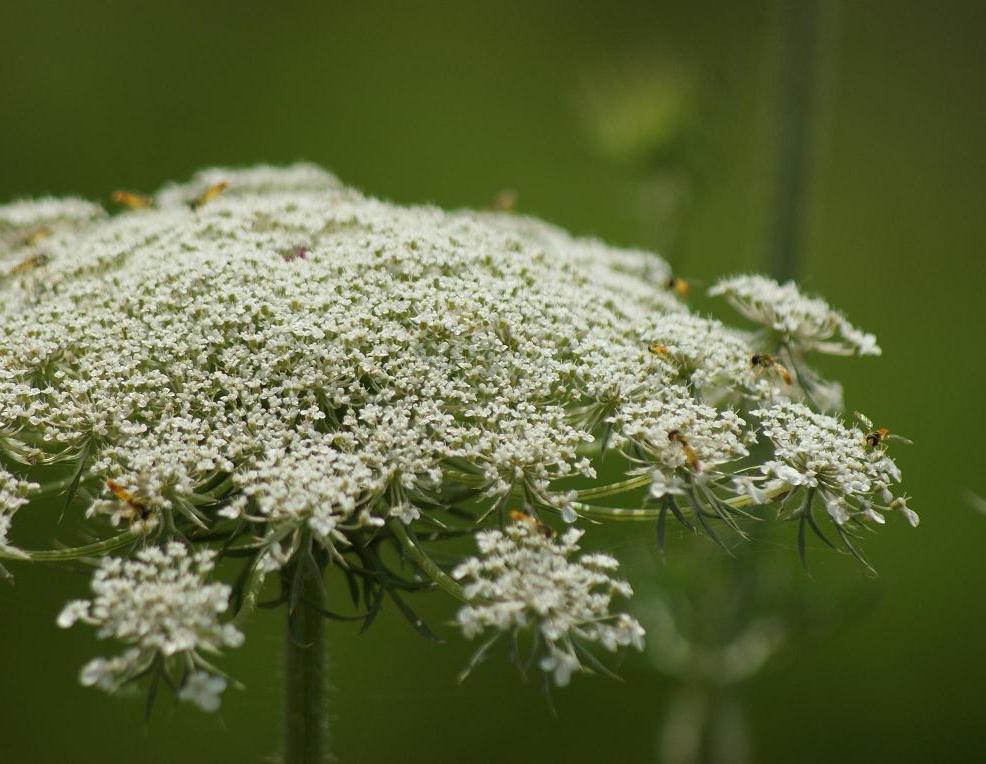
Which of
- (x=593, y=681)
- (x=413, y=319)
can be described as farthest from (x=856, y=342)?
(x=593, y=681)

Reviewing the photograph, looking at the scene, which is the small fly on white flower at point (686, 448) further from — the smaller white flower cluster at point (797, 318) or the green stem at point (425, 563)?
the smaller white flower cluster at point (797, 318)

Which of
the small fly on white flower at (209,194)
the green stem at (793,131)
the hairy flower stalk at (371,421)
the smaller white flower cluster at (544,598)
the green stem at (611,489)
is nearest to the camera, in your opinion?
the smaller white flower cluster at (544,598)

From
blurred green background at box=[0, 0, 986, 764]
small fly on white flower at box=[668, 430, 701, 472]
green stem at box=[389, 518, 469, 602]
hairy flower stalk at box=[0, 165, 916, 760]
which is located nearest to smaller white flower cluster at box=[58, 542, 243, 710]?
hairy flower stalk at box=[0, 165, 916, 760]

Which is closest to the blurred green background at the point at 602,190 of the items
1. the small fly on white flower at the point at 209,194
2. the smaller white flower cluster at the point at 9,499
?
the smaller white flower cluster at the point at 9,499

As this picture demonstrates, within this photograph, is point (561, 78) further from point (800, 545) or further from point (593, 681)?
point (800, 545)

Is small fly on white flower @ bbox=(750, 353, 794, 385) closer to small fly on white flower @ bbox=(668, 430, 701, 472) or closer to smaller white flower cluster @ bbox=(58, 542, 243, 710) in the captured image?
small fly on white flower @ bbox=(668, 430, 701, 472)
